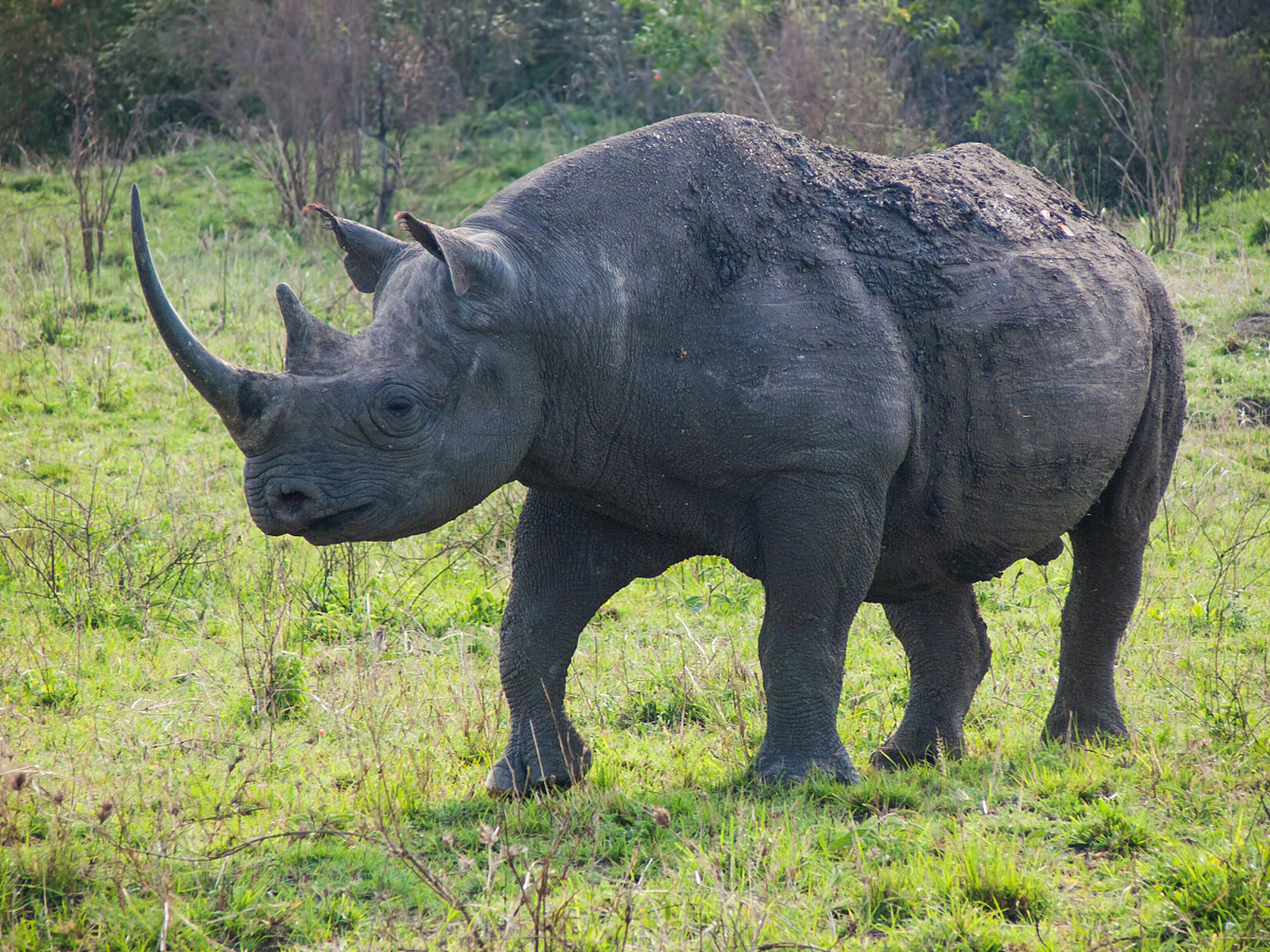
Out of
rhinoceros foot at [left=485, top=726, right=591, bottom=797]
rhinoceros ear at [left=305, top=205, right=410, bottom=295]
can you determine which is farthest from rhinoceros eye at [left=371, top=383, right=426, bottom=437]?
rhinoceros foot at [left=485, top=726, right=591, bottom=797]

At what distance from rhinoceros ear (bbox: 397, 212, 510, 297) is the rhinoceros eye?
1.17 ft

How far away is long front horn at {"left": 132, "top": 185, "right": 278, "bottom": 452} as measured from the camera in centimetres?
384

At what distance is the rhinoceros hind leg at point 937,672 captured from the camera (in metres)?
5.48

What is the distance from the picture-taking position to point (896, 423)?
14.7 feet

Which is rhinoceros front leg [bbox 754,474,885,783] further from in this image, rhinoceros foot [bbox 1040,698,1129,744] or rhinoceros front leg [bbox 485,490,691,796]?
rhinoceros foot [bbox 1040,698,1129,744]

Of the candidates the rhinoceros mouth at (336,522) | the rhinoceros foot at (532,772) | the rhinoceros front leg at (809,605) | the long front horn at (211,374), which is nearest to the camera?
the long front horn at (211,374)

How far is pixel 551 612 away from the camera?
4.77 meters

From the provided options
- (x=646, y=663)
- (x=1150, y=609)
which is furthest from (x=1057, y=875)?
(x=1150, y=609)

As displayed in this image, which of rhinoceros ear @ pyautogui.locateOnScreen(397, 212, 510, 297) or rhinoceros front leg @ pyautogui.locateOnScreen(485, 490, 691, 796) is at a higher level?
rhinoceros ear @ pyautogui.locateOnScreen(397, 212, 510, 297)

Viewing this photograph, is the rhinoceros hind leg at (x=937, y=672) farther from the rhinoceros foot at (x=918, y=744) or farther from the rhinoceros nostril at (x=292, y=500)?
the rhinoceros nostril at (x=292, y=500)

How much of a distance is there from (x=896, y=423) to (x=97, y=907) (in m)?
2.85

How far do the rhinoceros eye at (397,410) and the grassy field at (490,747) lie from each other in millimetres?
1164

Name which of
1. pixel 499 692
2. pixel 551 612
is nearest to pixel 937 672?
pixel 551 612

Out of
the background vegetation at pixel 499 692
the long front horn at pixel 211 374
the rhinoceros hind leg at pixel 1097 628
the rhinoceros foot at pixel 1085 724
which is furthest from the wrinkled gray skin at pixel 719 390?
the rhinoceros foot at pixel 1085 724
